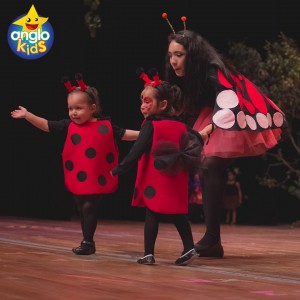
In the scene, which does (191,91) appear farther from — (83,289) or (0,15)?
(0,15)

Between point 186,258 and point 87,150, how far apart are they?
2.71 ft

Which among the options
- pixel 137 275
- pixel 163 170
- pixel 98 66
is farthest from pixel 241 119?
pixel 98 66

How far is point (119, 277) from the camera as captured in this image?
2.77 metres

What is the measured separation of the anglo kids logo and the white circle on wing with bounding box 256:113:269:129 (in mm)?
5173

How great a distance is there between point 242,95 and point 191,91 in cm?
26

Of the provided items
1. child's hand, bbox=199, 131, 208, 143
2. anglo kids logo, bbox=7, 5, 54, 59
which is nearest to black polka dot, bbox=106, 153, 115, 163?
child's hand, bbox=199, 131, 208, 143

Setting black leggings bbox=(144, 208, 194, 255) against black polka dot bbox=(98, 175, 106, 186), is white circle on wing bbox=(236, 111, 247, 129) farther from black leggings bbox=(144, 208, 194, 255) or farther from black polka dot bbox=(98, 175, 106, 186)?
black polka dot bbox=(98, 175, 106, 186)

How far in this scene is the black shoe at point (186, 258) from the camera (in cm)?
331

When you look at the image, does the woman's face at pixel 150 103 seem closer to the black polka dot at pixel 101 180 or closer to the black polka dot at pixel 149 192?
the black polka dot at pixel 149 192

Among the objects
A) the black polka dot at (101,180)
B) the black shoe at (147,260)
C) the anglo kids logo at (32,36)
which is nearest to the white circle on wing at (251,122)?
the black polka dot at (101,180)

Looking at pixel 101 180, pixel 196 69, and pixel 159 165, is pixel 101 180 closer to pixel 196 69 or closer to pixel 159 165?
pixel 159 165

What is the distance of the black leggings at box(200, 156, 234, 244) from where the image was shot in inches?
149

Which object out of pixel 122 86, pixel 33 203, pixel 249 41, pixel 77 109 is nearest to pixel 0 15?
pixel 122 86

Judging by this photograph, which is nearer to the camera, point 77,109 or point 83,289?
point 83,289
